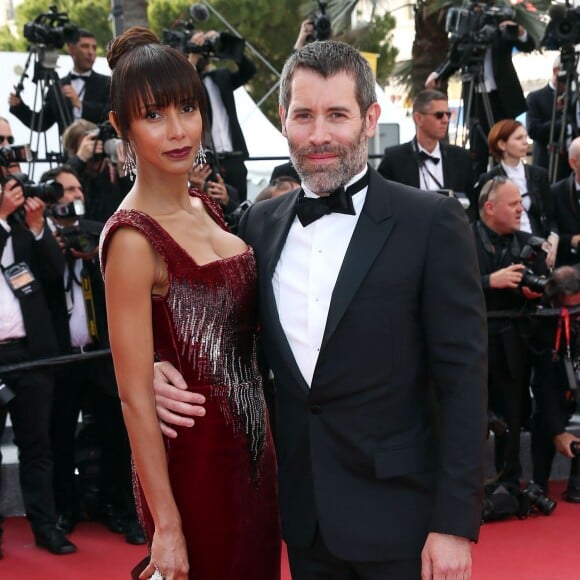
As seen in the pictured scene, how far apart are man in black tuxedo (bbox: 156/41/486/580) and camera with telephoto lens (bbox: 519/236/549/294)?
3122 mm

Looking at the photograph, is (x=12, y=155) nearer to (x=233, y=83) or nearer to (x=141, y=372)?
(x=233, y=83)

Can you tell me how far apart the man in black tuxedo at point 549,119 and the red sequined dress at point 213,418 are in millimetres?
5267

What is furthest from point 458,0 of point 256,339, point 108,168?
point 256,339

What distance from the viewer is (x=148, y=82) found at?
2514 mm

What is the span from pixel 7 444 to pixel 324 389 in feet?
12.9

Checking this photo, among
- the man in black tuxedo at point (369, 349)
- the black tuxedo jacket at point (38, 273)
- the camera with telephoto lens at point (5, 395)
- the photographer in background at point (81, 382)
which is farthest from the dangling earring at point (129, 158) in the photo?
the photographer in background at point (81, 382)

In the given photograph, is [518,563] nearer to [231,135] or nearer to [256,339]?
[256,339]

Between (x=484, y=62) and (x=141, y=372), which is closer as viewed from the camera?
(x=141, y=372)

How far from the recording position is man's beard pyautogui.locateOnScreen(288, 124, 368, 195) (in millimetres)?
2404

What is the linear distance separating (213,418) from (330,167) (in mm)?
635

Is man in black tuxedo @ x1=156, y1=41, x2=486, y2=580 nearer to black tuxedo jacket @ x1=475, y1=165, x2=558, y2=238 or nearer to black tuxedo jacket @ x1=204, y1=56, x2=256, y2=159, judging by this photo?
black tuxedo jacket @ x1=475, y1=165, x2=558, y2=238

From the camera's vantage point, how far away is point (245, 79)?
292 inches

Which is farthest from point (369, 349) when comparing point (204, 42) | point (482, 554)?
point (204, 42)

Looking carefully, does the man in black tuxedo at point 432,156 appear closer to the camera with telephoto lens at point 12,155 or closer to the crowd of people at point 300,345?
the camera with telephoto lens at point 12,155
